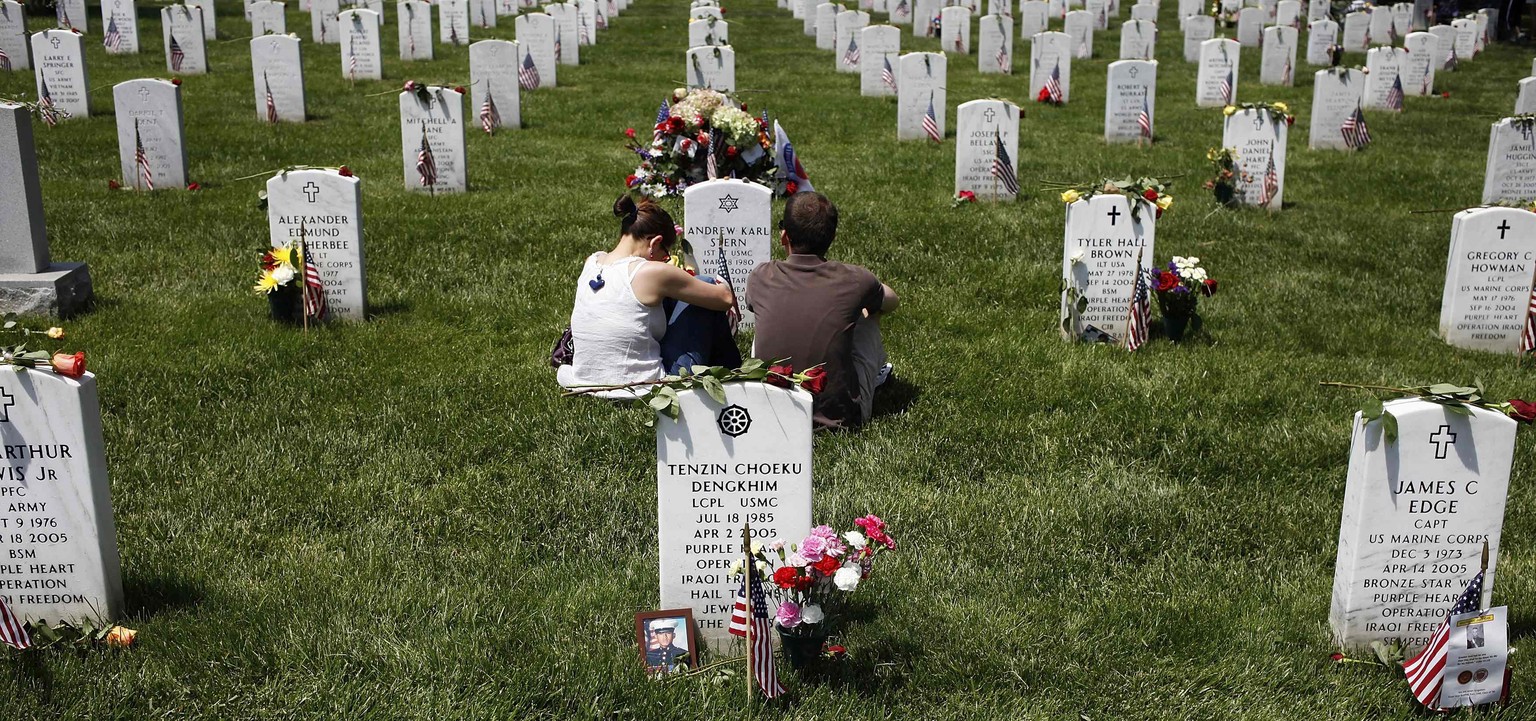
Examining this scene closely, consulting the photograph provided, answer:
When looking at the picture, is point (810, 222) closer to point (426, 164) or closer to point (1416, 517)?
point (1416, 517)

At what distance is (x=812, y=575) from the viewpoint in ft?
14.6

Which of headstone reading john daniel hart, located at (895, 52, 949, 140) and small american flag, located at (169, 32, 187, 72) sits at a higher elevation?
small american flag, located at (169, 32, 187, 72)

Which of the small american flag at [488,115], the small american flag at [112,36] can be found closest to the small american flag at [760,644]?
the small american flag at [488,115]

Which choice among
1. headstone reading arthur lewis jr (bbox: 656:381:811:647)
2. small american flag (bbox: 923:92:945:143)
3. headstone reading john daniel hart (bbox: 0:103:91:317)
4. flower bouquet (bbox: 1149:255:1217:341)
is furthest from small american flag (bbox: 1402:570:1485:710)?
small american flag (bbox: 923:92:945:143)

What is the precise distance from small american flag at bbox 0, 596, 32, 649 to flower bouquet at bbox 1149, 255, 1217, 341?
21.9 feet

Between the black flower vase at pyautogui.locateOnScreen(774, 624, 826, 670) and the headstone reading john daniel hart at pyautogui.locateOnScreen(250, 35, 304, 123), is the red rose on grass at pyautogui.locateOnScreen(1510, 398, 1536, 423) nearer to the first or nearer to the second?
the black flower vase at pyautogui.locateOnScreen(774, 624, 826, 670)

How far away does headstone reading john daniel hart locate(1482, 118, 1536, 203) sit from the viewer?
12.6 m

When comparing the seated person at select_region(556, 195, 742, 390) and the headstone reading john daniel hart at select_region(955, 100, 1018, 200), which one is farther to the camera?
the headstone reading john daniel hart at select_region(955, 100, 1018, 200)

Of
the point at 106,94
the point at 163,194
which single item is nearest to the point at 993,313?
the point at 163,194

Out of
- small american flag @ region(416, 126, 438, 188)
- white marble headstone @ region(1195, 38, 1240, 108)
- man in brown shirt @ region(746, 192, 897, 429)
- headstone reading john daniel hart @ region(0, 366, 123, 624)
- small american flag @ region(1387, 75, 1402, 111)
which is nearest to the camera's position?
headstone reading john daniel hart @ region(0, 366, 123, 624)

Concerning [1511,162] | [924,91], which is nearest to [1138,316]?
[1511,162]

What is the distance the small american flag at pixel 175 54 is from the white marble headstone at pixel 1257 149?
16.2m

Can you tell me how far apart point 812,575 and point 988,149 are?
8.81 m

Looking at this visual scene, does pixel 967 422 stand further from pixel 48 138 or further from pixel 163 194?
pixel 48 138
